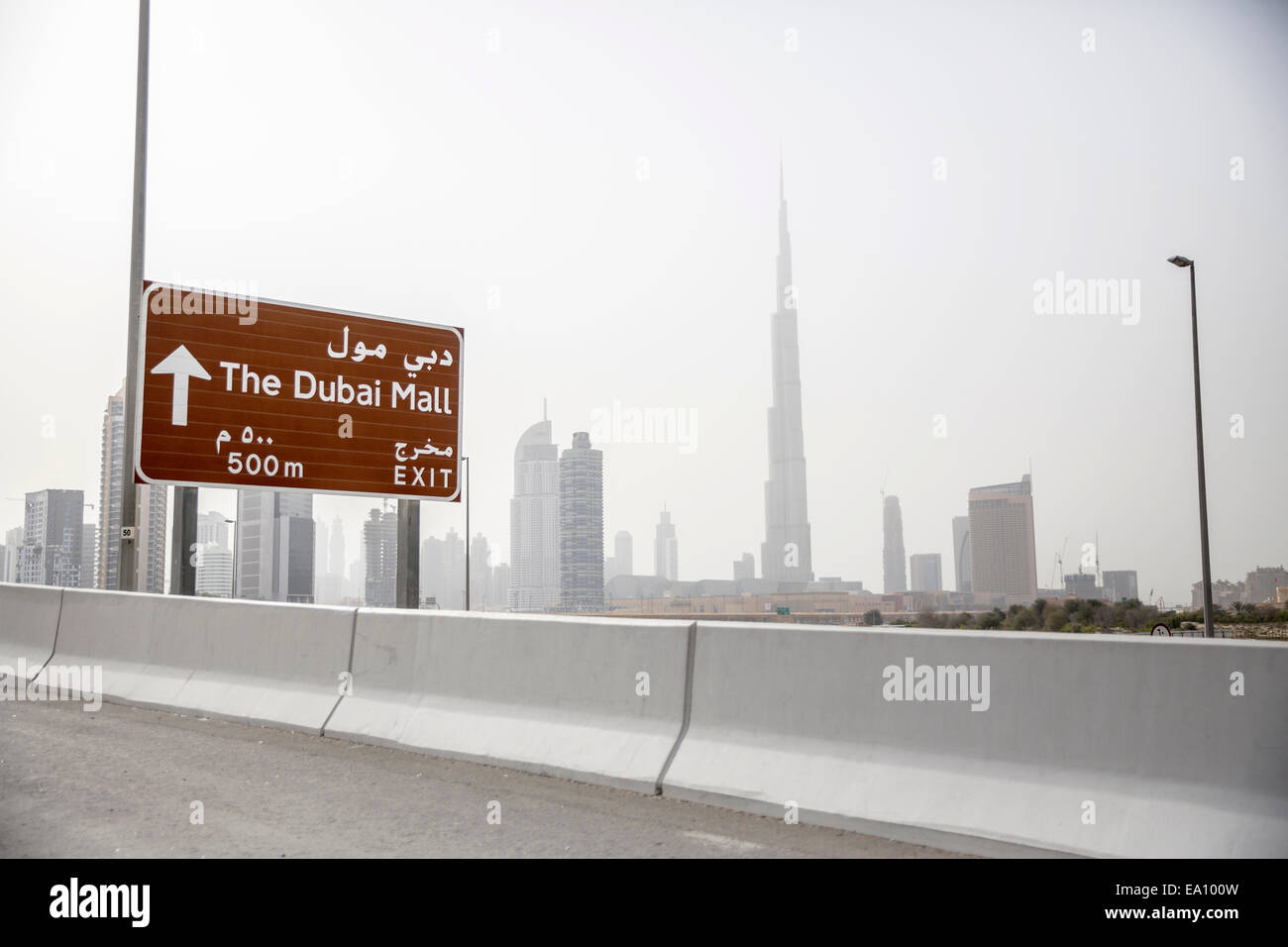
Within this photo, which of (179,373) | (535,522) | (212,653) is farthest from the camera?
(535,522)

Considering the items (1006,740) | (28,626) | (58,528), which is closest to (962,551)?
(58,528)

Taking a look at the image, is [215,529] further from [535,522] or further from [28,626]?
[28,626]

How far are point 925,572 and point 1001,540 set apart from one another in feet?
83.8

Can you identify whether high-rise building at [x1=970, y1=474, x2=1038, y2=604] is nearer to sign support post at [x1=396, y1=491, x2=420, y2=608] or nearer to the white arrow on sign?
sign support post at [x1=396, y1=491, x2=420, y2=608]

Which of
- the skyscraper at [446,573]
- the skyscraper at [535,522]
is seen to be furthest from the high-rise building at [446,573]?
the skyscraper at [535,522]

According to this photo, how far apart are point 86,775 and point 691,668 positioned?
3.83 meters

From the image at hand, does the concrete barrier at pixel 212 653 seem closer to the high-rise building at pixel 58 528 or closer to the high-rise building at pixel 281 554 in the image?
the high-rise building at pixel 58 528

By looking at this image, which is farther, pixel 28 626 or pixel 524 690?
pixel 28 626

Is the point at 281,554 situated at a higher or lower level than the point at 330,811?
higher

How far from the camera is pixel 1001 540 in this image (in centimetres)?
6028

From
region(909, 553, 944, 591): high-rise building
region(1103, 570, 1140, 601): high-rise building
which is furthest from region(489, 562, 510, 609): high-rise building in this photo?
region(1103, 570, 1140, 601): high-rise building

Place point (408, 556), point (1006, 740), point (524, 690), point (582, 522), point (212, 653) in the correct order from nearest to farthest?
point (1006, 740) → point (524, 690) → point (212, 653) → point (408, 556) → point (582, 522)

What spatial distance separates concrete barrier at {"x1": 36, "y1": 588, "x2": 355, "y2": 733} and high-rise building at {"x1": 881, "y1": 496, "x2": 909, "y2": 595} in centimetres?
9580
